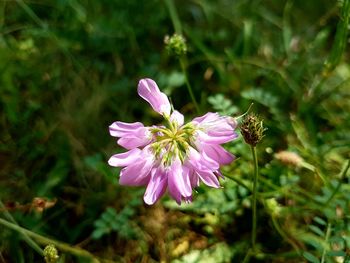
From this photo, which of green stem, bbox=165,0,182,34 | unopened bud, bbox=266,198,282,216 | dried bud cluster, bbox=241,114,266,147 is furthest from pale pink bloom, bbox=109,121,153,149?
green stem, bbox=165,0,182,34

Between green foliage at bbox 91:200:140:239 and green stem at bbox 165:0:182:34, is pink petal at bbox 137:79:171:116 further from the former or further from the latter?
green stem at bbox 165:0:182:34

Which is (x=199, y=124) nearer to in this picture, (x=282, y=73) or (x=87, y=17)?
(x=282, y=73)

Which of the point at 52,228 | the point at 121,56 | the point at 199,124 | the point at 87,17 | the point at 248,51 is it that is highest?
the point at 87,17

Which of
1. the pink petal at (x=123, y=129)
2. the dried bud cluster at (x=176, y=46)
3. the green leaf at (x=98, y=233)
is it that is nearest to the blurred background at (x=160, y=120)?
the green leaf at (x=98, y=233)

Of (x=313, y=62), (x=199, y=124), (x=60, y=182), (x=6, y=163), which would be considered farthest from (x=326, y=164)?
(x=6, y=163)

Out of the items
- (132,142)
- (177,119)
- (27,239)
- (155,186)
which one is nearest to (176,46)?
(177,119)

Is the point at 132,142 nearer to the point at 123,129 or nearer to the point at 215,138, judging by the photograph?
the point at 123,129
